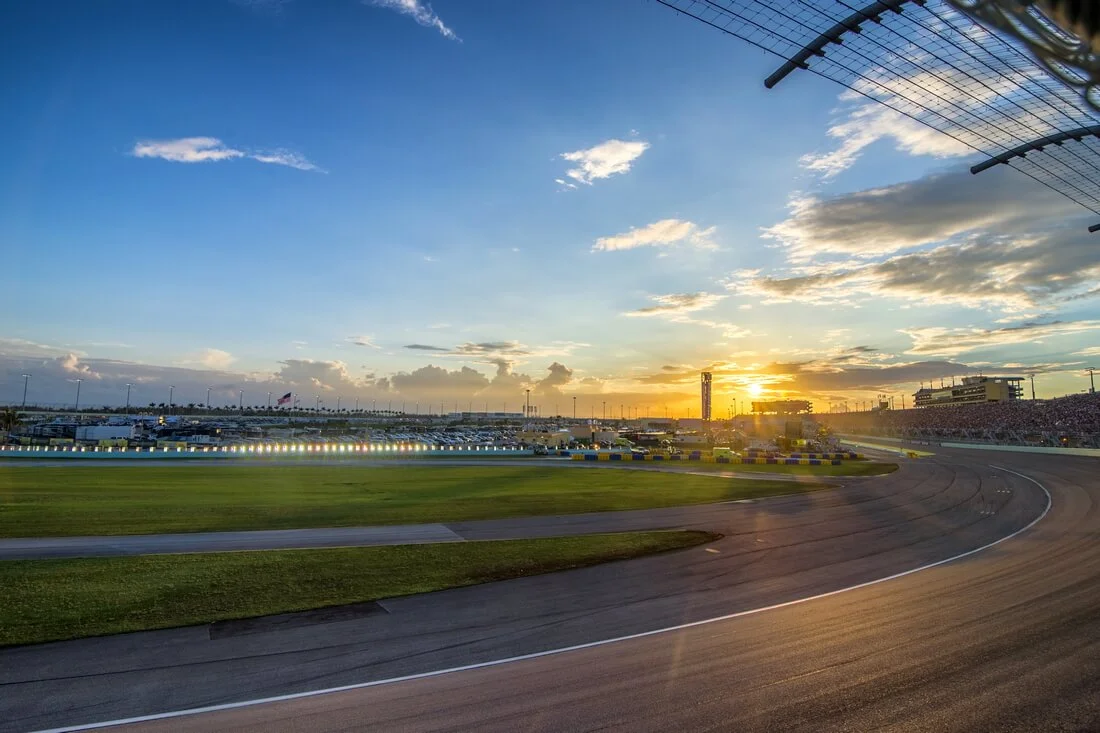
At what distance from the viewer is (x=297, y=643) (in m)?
11.2

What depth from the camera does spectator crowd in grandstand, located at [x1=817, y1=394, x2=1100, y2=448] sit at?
83.6 meters

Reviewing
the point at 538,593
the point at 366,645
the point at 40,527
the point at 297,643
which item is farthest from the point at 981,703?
the point at 40,527

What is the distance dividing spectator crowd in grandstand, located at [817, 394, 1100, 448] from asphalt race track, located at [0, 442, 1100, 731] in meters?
83.0

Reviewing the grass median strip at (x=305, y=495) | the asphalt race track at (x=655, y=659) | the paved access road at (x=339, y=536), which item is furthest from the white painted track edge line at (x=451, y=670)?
the grass median strip at (x=305, y=495)

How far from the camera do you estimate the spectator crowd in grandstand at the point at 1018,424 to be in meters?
83.6

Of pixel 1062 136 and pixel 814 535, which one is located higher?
pixel 1062 136

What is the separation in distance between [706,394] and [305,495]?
475 ft

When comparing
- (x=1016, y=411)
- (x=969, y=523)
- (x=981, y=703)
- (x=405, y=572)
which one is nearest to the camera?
(x=981, y=703)

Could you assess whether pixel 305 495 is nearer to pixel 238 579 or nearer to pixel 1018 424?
pixel 238 579

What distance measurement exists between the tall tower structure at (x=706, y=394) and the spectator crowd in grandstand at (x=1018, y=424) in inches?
1832

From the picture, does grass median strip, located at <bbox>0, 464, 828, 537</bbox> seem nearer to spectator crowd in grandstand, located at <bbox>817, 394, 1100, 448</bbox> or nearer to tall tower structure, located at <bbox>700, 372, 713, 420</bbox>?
spectator crowd in grandstand, located at <bbox>817, 394, 1100, 448</bbox>

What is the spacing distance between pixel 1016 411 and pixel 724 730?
5696 inches

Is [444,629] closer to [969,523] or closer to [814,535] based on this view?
[814,535]

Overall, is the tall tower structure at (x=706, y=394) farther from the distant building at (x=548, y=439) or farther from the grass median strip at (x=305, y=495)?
the grass median strip at (x=305, y=495)
